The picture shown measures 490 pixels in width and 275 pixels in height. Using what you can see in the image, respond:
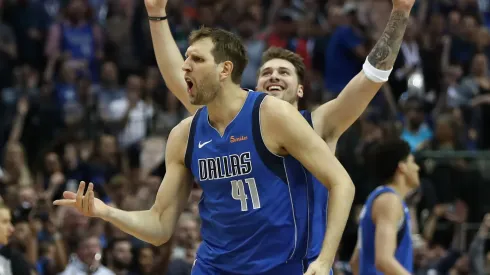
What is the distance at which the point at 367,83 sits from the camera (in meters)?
6.69

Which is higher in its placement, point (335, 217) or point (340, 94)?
point (340, 94)

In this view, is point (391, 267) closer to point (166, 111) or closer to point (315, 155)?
point (315, 155)

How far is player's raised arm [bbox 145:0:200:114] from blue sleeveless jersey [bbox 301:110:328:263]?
3.56 ft

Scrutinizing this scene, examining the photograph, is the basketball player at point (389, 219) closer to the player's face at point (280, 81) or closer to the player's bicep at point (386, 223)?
the player's bicep at point (386, 223)

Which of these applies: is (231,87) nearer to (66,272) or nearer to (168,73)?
(168,73)

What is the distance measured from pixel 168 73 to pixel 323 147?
6.51ft

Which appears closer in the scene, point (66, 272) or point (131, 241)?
point (66, 272)

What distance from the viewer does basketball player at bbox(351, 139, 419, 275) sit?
8.02 m

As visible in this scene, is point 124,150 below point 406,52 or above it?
below

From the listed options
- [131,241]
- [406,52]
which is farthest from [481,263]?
[406,52]

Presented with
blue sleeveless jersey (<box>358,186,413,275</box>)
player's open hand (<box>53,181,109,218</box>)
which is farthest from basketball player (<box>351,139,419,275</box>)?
player's open hand (<box>53,181,109,218</box>)

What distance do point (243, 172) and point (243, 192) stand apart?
0.12m

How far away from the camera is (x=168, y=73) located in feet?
24.6

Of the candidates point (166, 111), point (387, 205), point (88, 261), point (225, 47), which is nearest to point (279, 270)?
point (225, 47)
